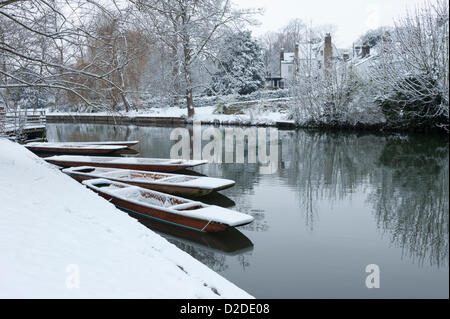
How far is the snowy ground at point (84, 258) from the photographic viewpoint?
119 inches

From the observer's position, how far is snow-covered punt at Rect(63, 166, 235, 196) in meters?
8.27

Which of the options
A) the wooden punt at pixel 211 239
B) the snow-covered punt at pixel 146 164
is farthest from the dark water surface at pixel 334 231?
the snow-covered punt at pixel 146 164

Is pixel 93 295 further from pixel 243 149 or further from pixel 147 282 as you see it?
pixel 243 149

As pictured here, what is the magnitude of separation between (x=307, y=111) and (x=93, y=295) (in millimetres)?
21034

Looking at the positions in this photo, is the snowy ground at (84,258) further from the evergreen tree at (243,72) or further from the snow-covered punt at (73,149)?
the evergreen tree at (243,72)

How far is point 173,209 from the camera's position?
21.1 feet

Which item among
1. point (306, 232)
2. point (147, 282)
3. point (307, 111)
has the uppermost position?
point (307, 111)

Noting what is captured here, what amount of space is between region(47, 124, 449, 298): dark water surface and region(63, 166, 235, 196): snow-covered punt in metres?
0.40

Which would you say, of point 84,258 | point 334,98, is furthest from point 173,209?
point 334,98

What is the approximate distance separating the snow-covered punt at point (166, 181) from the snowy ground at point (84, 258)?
2.82 m

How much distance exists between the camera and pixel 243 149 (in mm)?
16469

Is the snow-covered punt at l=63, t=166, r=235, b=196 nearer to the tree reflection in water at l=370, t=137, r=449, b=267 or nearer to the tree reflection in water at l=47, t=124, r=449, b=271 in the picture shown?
the tree reflection in water at l=47, t=124, r=449, b=271

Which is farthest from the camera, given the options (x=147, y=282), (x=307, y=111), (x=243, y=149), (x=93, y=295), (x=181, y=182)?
(x=307, y=111)
